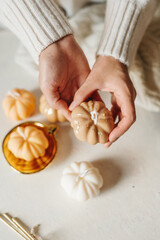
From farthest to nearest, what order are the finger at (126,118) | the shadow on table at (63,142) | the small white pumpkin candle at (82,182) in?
the shadow on table at (63,142) < the small white pumpkin candle at (82,182) < the finger at (126,118)

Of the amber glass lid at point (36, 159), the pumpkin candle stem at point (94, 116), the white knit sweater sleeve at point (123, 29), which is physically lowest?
the amber glass lid at point (36, 159)

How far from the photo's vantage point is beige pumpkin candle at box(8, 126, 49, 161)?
0.98m

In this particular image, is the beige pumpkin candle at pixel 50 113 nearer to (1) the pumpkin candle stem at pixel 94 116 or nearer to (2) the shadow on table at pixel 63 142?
(2) the shadow on table at pixel 63 142

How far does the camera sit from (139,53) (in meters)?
1.29

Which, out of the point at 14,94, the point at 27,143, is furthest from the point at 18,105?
the point at 27,143

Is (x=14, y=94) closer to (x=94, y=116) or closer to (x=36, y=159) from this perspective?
(x=36, y=159)

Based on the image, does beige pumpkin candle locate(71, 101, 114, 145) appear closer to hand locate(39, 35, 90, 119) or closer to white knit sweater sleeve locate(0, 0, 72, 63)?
hand locate(39, 35, 90, 119)

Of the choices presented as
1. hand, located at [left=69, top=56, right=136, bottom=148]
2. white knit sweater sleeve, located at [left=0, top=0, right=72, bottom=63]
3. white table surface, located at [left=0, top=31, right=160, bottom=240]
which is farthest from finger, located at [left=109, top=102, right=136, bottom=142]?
white knit sweater sleeve, located at [left=0, top=0, right=72, bottom=63]

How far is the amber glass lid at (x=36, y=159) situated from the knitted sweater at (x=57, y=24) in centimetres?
31

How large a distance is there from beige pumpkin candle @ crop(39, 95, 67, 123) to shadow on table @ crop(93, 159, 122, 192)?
254 mm

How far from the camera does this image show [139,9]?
98cm

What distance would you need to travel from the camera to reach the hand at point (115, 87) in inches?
32.9

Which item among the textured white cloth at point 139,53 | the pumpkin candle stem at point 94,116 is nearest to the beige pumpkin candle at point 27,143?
the pumpkin candle stem at point 94,116

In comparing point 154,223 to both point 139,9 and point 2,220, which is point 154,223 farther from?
point 139,9
